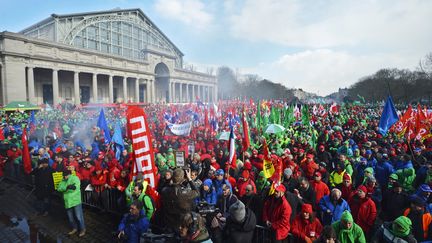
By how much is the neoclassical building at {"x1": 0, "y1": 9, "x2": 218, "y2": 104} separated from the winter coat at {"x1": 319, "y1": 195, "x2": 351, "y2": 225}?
3806cm

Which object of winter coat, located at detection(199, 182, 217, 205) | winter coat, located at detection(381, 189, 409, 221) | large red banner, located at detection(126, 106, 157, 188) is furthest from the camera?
winter coat, located at detection(199, 182, 217, 205)

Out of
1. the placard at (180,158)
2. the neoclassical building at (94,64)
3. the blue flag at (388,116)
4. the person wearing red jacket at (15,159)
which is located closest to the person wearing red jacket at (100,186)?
the placard at (180,158)

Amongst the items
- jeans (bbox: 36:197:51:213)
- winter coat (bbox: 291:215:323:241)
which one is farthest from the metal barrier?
jeans (bbox: 36:197:51:213)

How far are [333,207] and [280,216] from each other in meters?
1.15

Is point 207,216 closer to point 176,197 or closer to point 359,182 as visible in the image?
point 176,197

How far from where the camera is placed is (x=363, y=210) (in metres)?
4.67

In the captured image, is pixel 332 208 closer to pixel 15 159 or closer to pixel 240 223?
pixel 240 223

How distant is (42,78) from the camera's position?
40.4 meters

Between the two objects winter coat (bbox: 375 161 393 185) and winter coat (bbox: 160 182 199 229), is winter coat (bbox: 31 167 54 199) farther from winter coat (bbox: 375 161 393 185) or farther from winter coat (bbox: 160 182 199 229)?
winter coat (bbox: 375 161 393 185)

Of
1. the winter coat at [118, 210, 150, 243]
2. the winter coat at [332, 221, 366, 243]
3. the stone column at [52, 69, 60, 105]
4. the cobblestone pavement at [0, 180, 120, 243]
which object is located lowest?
the cobblestone pavement at [0, 180, 120, 243]

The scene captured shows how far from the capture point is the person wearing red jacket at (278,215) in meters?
4.29

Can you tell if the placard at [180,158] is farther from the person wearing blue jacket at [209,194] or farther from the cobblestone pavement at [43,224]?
the cobblestone pavement at [43,224]

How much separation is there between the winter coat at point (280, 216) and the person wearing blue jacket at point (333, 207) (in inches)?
36.0

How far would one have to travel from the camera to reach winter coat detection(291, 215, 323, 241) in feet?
13.7
